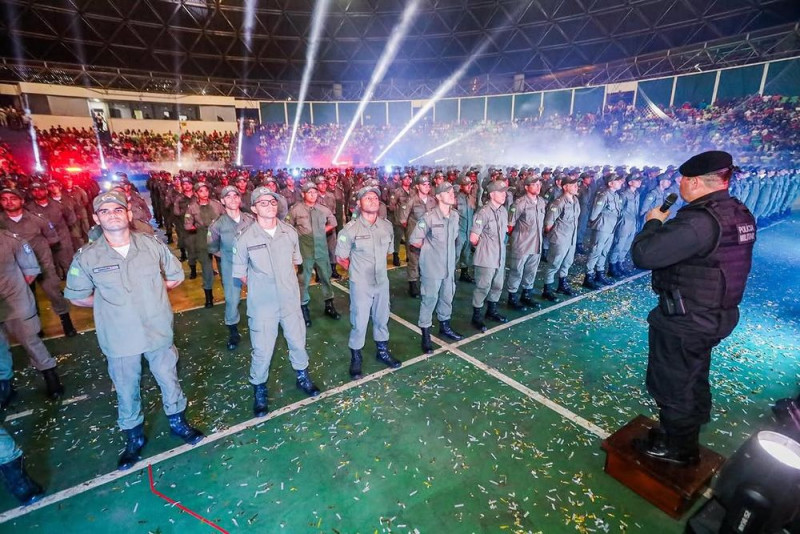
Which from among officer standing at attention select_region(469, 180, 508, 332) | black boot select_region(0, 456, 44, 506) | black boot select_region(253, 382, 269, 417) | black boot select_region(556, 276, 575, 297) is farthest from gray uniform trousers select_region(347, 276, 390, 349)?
black boot select_region(556, 276, 575, 297)

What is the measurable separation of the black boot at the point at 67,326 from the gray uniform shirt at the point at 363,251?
4.88 meters

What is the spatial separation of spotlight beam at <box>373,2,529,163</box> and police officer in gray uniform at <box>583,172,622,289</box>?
80.5 ft

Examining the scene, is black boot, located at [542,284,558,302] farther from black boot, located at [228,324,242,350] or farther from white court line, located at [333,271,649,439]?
black boot, located at [228,324,242,350]

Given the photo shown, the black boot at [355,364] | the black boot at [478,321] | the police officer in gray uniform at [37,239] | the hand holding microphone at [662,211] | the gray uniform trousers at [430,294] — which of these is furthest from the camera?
the black boot at [478,321]

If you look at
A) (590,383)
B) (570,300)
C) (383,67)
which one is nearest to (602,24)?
(383,67)

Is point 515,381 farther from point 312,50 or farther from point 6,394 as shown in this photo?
point 312,50

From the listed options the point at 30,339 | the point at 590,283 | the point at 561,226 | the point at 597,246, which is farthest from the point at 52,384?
the point at 597,246

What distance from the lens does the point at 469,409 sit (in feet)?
14.7

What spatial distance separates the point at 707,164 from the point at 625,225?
6541mm

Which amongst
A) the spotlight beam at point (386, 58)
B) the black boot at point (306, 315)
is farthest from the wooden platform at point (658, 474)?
the spotlight beam at point (386, 58)

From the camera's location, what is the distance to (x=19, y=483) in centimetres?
325

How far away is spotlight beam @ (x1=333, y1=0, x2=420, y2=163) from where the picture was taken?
2825 centimetres

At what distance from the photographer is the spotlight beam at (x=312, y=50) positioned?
2789 centimetres

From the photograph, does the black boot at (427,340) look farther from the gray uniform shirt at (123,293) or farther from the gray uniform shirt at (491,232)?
the gray uniform shirt at (123,293)
